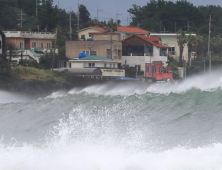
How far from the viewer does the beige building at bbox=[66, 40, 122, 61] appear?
64000 millimetres

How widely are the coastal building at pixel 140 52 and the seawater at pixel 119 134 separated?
41.4m

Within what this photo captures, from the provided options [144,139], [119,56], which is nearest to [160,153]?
[144,139]

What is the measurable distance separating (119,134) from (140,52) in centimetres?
5263

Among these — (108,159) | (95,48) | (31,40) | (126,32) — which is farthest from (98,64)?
(108,159)

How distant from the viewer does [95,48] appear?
64562 millimetres

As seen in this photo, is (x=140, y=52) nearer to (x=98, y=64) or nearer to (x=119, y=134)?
(x=98, y=64)

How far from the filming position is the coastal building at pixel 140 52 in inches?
2549

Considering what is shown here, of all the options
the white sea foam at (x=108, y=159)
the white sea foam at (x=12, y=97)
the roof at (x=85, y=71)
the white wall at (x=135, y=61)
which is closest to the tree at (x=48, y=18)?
the white wall at (x=135, y=61)

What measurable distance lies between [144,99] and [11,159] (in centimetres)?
1162

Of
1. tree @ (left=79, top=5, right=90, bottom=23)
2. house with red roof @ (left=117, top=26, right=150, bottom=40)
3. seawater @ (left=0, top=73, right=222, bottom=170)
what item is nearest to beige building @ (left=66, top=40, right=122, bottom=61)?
house with red roof @ (left=117, top=26, right=150, bottom=40)

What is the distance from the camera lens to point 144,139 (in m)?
13.2

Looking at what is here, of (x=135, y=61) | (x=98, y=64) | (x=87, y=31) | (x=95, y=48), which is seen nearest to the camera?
(x=98, y=64)

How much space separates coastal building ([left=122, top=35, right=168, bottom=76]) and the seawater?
136 feet

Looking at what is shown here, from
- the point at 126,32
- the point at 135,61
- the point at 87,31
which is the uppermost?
the point at 87,31
